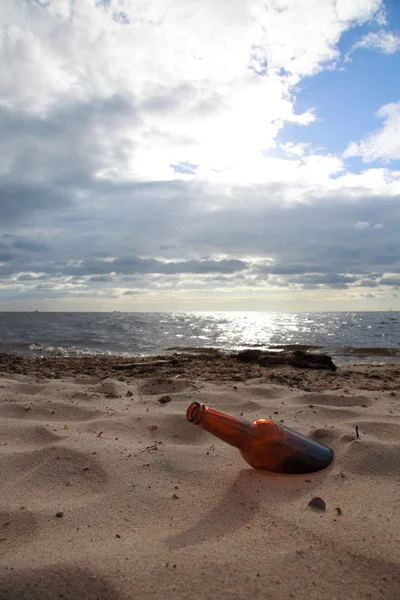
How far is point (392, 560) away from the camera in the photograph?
1.17 metres

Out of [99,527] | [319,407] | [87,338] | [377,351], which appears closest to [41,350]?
[87,338]

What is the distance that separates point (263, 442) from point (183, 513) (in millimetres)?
460

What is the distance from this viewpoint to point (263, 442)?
177 centimetres

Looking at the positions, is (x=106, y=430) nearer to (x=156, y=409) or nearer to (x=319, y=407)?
(x=156, y=409)

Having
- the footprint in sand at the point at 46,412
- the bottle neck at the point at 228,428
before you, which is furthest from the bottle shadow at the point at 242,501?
the footprint in sand at the point at 46,412

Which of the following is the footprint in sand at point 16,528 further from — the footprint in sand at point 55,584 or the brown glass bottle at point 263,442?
the brown glass bottle at point 263,442

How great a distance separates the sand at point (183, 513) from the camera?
3.54 ft

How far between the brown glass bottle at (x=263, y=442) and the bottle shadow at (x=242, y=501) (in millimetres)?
45

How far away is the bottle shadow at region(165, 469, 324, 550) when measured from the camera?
1333mm

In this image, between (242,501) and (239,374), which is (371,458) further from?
(239,374)

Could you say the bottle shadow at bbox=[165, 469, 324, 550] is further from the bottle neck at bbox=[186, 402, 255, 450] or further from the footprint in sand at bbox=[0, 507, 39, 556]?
the footprint in sand at bbox=[0, 507, 39, 556]

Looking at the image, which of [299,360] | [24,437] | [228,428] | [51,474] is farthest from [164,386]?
[299,360]

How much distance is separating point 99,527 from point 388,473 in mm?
1280

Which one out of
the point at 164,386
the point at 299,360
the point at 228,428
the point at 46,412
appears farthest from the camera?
the point at 299,360
